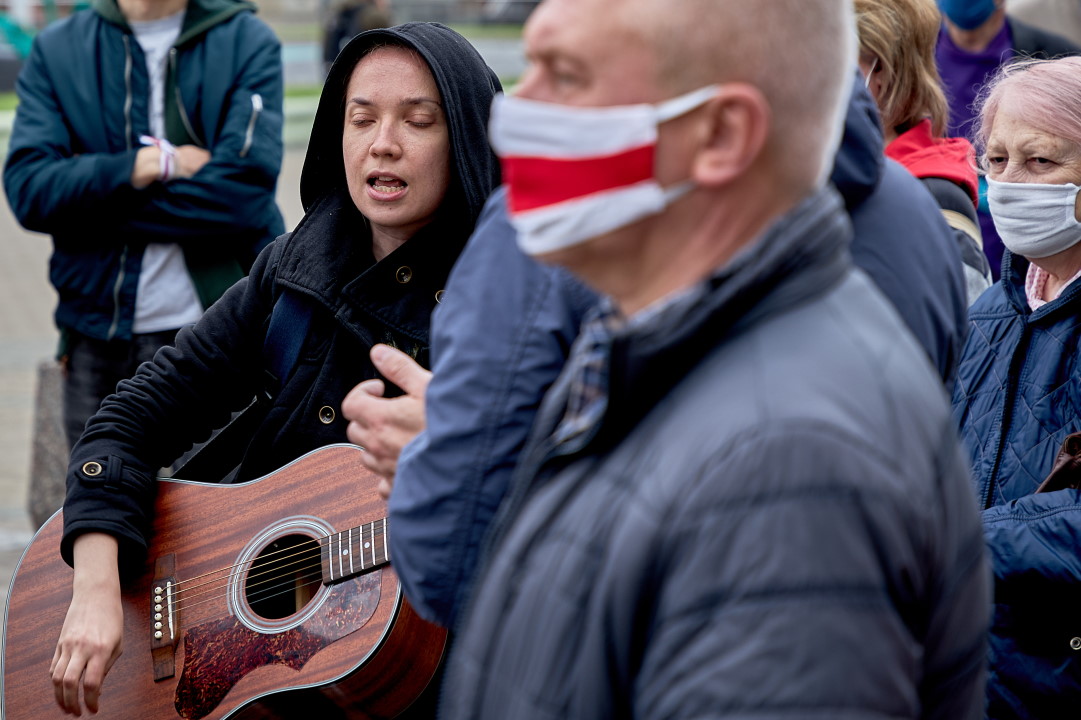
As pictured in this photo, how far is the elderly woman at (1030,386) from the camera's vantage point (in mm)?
2361

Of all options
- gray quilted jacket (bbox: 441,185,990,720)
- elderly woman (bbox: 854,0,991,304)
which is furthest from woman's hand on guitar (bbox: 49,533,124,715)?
elderly woman (bbox: 854,0,991,304)

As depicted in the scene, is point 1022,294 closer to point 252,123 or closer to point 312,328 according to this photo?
point 312,328

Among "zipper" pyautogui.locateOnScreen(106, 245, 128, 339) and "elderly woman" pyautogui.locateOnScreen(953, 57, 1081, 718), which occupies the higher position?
"elderly woman" pyautogui.locateOnScreen(953, 57, 1081, 718)

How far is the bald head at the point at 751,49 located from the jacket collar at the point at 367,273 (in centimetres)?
137

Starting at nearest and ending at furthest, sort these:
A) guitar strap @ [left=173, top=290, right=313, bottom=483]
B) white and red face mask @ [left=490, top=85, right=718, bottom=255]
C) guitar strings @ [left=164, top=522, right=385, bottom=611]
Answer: white and red face mask @ [left=490, top=85, right=718, bottom=255], guitar strings @ [left=164, top=522, right=385, bottom=611], guitar strap @ [left=173, top=290, right=313, bottom=483]

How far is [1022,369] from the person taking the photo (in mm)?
2631

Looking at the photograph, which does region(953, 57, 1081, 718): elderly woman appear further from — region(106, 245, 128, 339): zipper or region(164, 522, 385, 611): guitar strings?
region(106, 245, 128, 339): zipper

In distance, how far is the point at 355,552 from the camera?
2400mm

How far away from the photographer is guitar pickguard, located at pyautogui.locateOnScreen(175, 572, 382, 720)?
7.73 feet

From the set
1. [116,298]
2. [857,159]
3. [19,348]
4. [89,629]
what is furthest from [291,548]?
[19,348]

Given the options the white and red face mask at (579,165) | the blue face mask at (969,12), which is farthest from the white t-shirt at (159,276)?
the blue face mask at (969,12)

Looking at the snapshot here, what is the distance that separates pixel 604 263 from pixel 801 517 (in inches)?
13.5

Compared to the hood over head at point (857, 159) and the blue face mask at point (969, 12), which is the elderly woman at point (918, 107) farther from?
the blue face mask at point (969, 12)

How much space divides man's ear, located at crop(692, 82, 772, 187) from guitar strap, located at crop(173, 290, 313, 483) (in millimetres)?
1556
